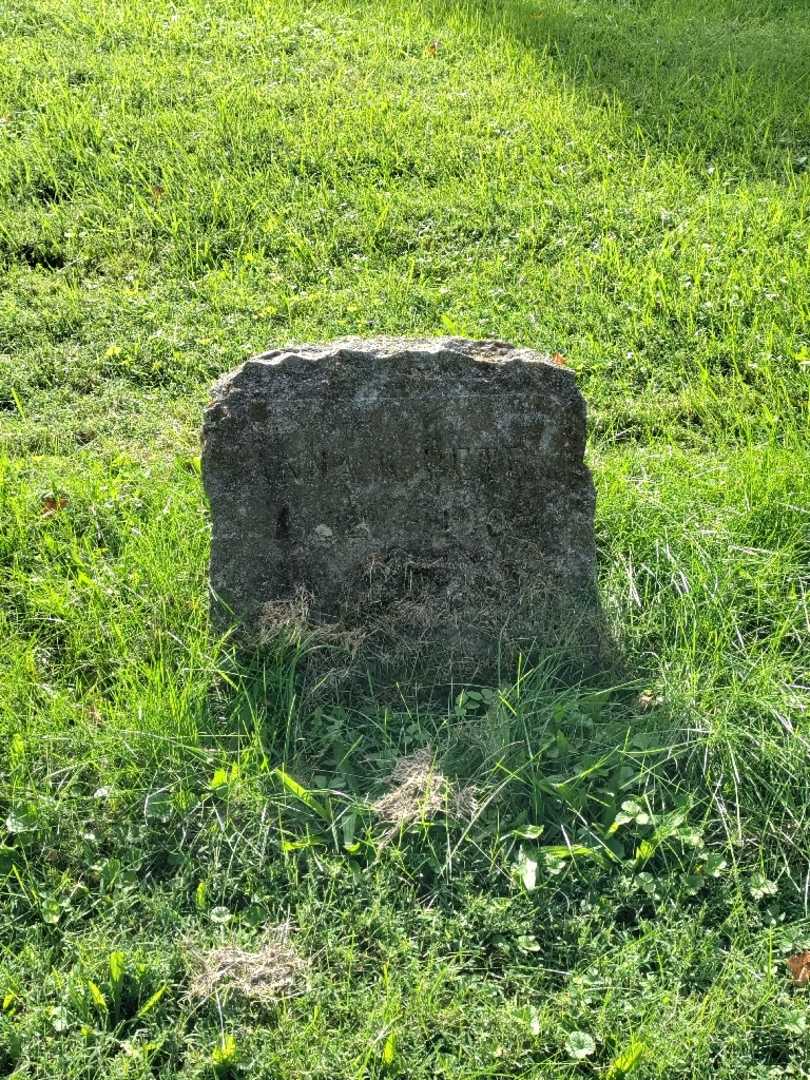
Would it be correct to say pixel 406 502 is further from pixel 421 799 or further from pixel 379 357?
pixel 421 799

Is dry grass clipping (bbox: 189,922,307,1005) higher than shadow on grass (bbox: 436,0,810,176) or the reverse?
the reverse

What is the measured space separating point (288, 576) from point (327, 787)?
0.69 m

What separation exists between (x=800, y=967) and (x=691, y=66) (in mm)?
6308

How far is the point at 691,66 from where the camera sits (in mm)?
7559

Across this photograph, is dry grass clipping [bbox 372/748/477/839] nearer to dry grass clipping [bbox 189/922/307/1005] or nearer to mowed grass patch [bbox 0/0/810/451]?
dry grass clipping [bbox 189/922/307/1005]

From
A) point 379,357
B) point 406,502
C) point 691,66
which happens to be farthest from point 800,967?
point 691,66

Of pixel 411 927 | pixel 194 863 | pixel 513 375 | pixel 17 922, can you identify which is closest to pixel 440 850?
pixel 411 927

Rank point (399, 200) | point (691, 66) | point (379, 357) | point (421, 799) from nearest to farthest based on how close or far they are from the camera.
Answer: point (421, 799) < point (379, 357) < point (399, 200) < point (691, 66)

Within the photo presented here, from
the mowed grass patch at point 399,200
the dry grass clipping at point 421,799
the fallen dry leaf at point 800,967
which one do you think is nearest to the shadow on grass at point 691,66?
the mowed grass patch at point 399,200

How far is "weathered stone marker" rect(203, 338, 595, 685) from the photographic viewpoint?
344cm

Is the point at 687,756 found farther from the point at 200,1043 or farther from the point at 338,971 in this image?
the point at 200,1043

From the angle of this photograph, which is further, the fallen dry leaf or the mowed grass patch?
the mowed grass patch

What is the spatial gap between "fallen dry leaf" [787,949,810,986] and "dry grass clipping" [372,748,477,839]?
33.0 inches

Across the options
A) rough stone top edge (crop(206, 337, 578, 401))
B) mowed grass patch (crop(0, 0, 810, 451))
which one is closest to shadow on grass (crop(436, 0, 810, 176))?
mowed grass patch (crop(0, 0, 810, 451))
